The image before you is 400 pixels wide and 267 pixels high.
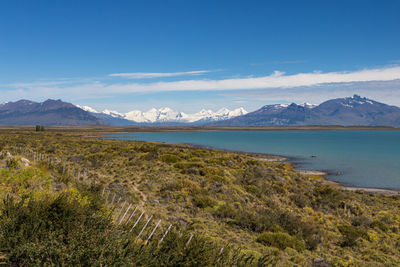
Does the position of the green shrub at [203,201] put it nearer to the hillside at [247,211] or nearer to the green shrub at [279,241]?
the hillside at [247,211]

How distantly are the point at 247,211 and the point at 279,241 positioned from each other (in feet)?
15.4

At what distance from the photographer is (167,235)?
836cm

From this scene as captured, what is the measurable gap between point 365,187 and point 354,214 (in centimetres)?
2047

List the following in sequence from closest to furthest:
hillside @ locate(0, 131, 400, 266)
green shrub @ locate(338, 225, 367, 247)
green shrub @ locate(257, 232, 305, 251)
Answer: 1. hillside @ locate(0, 131, 400, 266)
2. green shrub @ locate(257, 232, 305, 251)
3. green shrub @ locate(338, 225, 367, 247)

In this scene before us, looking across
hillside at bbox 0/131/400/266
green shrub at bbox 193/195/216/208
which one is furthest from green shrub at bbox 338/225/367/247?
green shrub at bbox 193/195/216/208

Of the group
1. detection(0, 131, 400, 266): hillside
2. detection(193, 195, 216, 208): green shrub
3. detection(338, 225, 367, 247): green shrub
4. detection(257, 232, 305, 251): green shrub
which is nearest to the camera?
detection(0, 131, 400, 266): hillside

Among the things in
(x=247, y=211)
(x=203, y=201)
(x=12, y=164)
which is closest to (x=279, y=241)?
(x=247, y=211)

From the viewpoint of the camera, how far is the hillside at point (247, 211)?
1130cm

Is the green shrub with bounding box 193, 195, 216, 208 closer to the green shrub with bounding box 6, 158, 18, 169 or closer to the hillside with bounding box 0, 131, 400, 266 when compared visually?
the hillside with bounding box 0, 131, 400, 266

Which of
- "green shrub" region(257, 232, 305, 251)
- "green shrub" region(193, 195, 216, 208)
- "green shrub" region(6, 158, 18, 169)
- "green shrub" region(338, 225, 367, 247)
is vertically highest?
"green shrub" region(6, 158, 18, 169)

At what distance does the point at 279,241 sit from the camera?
12.3 metres

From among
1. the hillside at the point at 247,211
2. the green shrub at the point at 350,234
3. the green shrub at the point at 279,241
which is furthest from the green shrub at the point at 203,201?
the green shrub at the point at 350,234

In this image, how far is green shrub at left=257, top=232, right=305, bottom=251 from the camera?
1218cm

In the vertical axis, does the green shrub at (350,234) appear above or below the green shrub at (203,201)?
below
